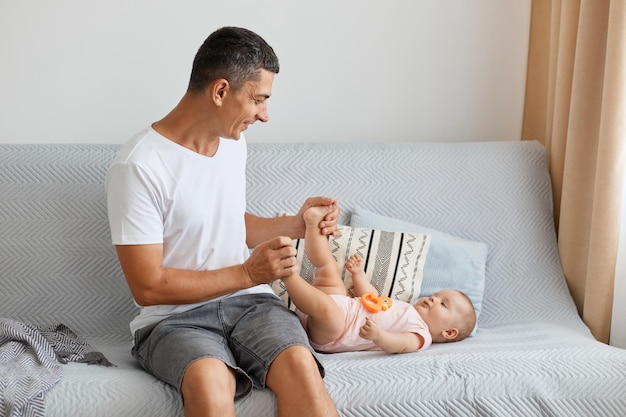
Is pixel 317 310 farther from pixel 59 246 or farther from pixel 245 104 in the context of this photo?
pixel 59 246

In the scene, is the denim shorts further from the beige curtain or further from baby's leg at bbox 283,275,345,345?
the beige curtain

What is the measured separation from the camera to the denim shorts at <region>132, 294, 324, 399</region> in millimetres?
1773

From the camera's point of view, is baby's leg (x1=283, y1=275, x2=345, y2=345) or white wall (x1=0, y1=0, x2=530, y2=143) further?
white wall (x1=0, y1=0, x2=530, y2=143)

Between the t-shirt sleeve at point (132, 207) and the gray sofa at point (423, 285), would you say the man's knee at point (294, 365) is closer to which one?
the gray sofa at point (423, 285)

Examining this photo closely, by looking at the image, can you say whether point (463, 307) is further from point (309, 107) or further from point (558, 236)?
point (309, 107)

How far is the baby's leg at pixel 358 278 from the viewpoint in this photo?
7.46ft

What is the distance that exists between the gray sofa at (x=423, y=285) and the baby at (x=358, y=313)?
0.15 ft

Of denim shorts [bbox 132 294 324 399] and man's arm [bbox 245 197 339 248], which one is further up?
man's arm [bbox 245 197 339 248]

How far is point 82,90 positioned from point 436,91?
1.21m

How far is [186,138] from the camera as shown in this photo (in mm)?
1942

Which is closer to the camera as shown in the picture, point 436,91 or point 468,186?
point 468,186

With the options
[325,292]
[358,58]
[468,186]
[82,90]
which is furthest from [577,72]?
[82,90]

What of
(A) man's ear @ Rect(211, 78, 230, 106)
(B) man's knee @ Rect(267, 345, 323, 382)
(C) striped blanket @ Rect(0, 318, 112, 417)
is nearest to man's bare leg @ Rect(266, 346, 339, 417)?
(B) man's knee @ Rect(267, 345, 323, 382)

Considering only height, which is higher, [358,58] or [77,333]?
[358,58]
